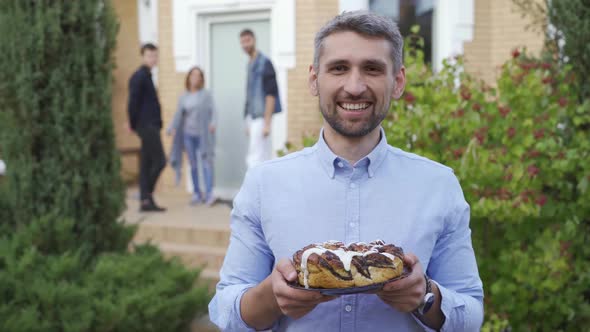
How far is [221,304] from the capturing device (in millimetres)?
2043

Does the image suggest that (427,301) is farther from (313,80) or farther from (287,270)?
(313,80)

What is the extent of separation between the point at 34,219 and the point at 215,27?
6216 mm

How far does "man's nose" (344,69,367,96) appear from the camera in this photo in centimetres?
193

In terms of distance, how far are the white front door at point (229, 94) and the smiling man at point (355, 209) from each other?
8707 mm

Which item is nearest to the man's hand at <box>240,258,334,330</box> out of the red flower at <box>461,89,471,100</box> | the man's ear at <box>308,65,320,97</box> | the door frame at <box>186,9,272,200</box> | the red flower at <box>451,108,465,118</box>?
the man's ear at <box>308,65,320,97</box>

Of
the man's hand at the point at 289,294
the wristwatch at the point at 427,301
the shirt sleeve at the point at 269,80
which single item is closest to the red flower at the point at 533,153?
the wristwatch at the point at 427,301

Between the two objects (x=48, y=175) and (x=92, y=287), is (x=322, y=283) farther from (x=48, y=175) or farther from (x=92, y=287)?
(x=48, y=175)

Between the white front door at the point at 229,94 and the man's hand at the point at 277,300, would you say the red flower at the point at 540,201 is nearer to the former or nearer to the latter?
the man's hand at the point at 277,300

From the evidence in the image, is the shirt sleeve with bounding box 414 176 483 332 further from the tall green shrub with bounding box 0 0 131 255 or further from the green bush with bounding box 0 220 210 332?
the tall green shrub with bounding box 0 0 131 255

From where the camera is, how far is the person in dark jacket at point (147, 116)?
9188 mm

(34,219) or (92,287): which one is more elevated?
(34,219)

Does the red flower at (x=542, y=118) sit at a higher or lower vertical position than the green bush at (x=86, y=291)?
higher

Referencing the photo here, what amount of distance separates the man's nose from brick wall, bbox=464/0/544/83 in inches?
331

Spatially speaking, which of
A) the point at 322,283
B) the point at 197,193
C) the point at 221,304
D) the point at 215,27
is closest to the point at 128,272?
the point at 221,304
